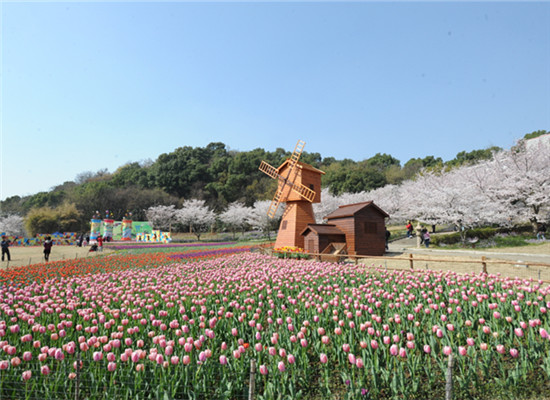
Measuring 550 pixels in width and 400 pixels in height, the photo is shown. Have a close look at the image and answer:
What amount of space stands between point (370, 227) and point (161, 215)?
155 feet

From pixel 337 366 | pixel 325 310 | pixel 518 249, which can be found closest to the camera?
pixel 337 366

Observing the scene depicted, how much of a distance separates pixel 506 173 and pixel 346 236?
16.8 m

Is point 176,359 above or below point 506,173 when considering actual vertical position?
below

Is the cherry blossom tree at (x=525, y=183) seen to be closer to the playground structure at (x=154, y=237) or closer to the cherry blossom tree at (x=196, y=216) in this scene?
the playground structure at (x=154, y=237)

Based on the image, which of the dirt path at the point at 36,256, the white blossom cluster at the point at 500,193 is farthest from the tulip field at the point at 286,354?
the white blossom cluster at the point at 500,193

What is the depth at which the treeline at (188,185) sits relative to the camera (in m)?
58.1

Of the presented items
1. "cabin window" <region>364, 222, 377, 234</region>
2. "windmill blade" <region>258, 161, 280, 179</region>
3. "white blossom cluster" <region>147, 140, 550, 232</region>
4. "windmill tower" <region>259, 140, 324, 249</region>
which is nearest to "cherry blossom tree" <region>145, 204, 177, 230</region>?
"windmill blade" <region>258, 161, 280, 179</region>

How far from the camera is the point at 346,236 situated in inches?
735

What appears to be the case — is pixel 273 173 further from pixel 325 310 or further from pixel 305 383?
pixel 305 383

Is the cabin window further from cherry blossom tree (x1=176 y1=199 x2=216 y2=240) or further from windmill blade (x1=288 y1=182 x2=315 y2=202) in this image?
cherry blossom tree (x1=176 y1=199 x2=216 y2=240)

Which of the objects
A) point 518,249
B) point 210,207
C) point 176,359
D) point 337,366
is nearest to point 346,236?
point 518,249

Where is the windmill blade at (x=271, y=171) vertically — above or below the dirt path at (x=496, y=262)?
above

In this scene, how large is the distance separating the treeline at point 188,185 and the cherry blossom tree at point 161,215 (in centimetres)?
409

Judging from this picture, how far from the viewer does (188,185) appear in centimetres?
6900
